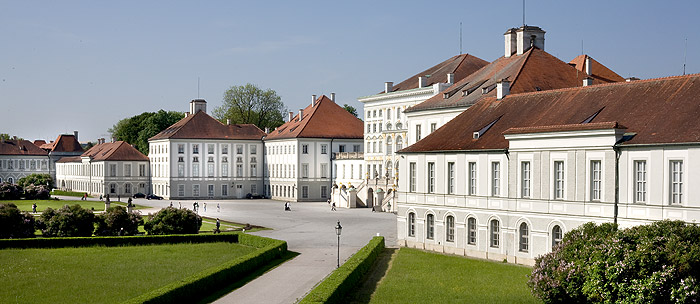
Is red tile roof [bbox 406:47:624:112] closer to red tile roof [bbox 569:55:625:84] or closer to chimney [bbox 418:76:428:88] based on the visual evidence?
red tile roof [bbox 569:55:625:84]

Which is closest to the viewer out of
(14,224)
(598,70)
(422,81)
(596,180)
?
(596,180)

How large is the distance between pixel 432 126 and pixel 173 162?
53.6 meters

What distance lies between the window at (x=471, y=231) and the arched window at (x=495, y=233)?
1.46 meters

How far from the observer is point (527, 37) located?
7206 cm

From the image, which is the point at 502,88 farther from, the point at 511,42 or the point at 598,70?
the point at 598,70

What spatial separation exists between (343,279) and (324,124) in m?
75.9

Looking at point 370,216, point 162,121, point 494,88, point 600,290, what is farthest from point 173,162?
point 600,290

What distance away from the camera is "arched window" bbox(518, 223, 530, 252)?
42.4 meters

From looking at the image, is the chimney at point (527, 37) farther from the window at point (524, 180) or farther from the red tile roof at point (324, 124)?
the red tile roof at point (324, 124)

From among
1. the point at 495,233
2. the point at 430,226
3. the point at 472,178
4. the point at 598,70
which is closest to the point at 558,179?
the point at 495,233

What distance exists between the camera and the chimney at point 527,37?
7156cm

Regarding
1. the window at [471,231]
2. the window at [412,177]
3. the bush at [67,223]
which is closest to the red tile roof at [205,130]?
the bush at [67,223]

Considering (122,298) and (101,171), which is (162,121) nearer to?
(101,171)

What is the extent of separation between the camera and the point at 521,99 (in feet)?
161
